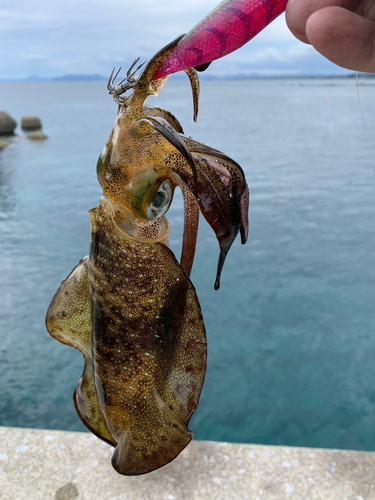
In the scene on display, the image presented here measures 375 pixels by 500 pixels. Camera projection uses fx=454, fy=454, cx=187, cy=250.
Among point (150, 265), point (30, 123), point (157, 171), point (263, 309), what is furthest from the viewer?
point (30, 123)

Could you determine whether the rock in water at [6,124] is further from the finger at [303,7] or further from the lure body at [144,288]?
the finger at [303,7]

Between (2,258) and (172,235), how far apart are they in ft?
7.50

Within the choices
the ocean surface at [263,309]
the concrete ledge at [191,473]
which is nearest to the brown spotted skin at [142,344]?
the ocean surface at [263,309]

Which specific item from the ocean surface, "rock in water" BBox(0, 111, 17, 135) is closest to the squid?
the ocean surface

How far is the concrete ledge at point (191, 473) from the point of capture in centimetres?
180

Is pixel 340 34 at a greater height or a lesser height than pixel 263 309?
greater

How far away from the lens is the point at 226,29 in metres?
0.72

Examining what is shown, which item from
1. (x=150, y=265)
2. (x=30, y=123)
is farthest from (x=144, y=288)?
(x=30, y=123)

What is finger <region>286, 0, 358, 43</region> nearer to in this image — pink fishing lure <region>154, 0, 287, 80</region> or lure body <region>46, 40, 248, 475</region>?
pink fishing lure <region>154, 0, 287, 80</region>

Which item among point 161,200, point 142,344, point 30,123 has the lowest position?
point 30,123

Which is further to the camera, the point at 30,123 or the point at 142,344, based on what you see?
the point at 30,123

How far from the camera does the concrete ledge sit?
70.9 inches

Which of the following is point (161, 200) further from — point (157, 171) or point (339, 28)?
point (339, 28)

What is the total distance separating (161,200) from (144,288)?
202mm
